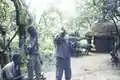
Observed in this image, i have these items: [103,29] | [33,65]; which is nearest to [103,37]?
[103,29]

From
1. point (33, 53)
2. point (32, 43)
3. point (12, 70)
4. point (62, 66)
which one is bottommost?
point (62, 66)

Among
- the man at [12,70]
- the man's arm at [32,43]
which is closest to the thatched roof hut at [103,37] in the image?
the man's arm at [32,43]

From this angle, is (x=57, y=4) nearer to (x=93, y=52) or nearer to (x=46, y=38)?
(x=46, y=38)

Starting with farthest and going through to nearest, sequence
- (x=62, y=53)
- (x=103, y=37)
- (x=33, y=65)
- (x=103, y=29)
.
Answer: (x=103, y=29)
(x=103, y=37)
(x=62, y=53)
(x=33, y=65)

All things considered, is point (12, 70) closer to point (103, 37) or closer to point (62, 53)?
point (62, 53)

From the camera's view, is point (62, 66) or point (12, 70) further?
point (62, 66)

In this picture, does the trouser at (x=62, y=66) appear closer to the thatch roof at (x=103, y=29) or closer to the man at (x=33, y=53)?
the man at (x=33, y=53)

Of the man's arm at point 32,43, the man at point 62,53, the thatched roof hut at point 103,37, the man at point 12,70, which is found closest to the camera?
the man at point 12,70

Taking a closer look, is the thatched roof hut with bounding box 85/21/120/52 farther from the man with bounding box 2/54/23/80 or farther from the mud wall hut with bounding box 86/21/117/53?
the man with bounding box 2/54/23/80

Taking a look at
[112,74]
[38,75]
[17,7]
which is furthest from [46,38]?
[38,75]

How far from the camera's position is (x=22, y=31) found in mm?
10008

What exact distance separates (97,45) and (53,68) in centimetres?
1197

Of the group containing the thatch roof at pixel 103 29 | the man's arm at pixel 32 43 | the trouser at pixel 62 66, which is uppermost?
the thatch roof at pixel 103 29

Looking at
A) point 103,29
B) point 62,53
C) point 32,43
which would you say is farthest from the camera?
point 103,29
